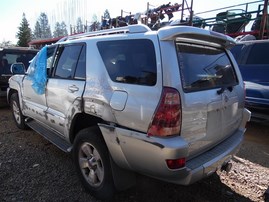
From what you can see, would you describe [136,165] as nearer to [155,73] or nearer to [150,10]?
[155,73]

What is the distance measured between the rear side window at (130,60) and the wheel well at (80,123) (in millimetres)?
722

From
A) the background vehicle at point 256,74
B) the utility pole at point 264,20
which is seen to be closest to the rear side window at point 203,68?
the background vehicle at point 256,74

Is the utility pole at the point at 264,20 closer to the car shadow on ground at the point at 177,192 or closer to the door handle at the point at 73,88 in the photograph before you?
the car shadow on ground at the point at 177,192

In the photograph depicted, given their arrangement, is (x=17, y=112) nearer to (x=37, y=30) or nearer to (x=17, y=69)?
(x=17, y=69)

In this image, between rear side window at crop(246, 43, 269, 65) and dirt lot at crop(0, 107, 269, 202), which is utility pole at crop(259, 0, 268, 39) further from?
dirt lot at crop(0, 107, 269, 202)

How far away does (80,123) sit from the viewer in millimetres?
3223

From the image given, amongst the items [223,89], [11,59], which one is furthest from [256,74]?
[11,59]

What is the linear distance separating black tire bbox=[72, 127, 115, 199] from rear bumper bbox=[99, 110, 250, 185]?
0.67 feet

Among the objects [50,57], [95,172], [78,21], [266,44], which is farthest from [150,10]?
[78,21]

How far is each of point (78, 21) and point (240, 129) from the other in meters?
39.3

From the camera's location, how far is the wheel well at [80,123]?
3090 millimetres

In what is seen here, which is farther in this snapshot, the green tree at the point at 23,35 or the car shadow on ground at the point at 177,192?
the green tree at the point at 23,35

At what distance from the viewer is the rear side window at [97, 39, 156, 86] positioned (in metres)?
2.34

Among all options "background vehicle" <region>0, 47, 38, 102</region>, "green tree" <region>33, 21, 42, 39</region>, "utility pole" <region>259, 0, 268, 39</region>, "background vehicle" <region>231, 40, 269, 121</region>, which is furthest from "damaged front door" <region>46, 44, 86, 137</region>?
"green tree" <region>33, 21, 42, 39</region>
